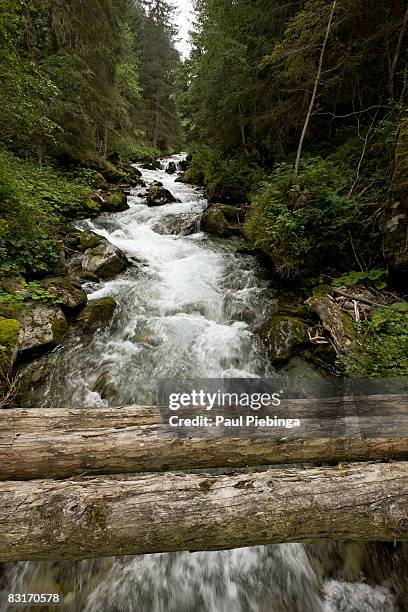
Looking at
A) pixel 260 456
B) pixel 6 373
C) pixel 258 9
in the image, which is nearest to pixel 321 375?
pixel 260 456

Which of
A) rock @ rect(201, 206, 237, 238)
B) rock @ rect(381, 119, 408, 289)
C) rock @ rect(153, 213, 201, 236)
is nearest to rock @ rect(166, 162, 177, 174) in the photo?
rock @ rect(153, 213, 201, 236)

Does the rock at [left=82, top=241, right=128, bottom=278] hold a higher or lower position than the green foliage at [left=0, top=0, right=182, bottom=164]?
lower

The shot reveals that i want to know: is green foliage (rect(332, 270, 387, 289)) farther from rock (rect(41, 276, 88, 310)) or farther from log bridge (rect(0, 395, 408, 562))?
rock (rect(41, 276, 88, 310))

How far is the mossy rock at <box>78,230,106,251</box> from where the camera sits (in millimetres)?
7266

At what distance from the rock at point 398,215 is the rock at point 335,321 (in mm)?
1178

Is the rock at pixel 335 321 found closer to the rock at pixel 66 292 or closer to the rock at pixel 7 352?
the rock at pixel 66 292

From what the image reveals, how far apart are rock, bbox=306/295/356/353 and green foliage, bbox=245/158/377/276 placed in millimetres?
1115

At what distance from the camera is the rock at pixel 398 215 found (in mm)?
4488

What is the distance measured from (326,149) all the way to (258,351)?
24.9ft

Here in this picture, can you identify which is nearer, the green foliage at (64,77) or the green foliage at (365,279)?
the green foliage at (365,279)

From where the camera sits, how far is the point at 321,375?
4281mm

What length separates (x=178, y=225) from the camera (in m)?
10.3

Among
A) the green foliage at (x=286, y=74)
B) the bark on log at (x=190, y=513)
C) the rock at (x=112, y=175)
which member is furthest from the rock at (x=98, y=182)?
the bark on log at (x=190, y=513)

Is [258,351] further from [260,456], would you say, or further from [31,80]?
[31,80]
